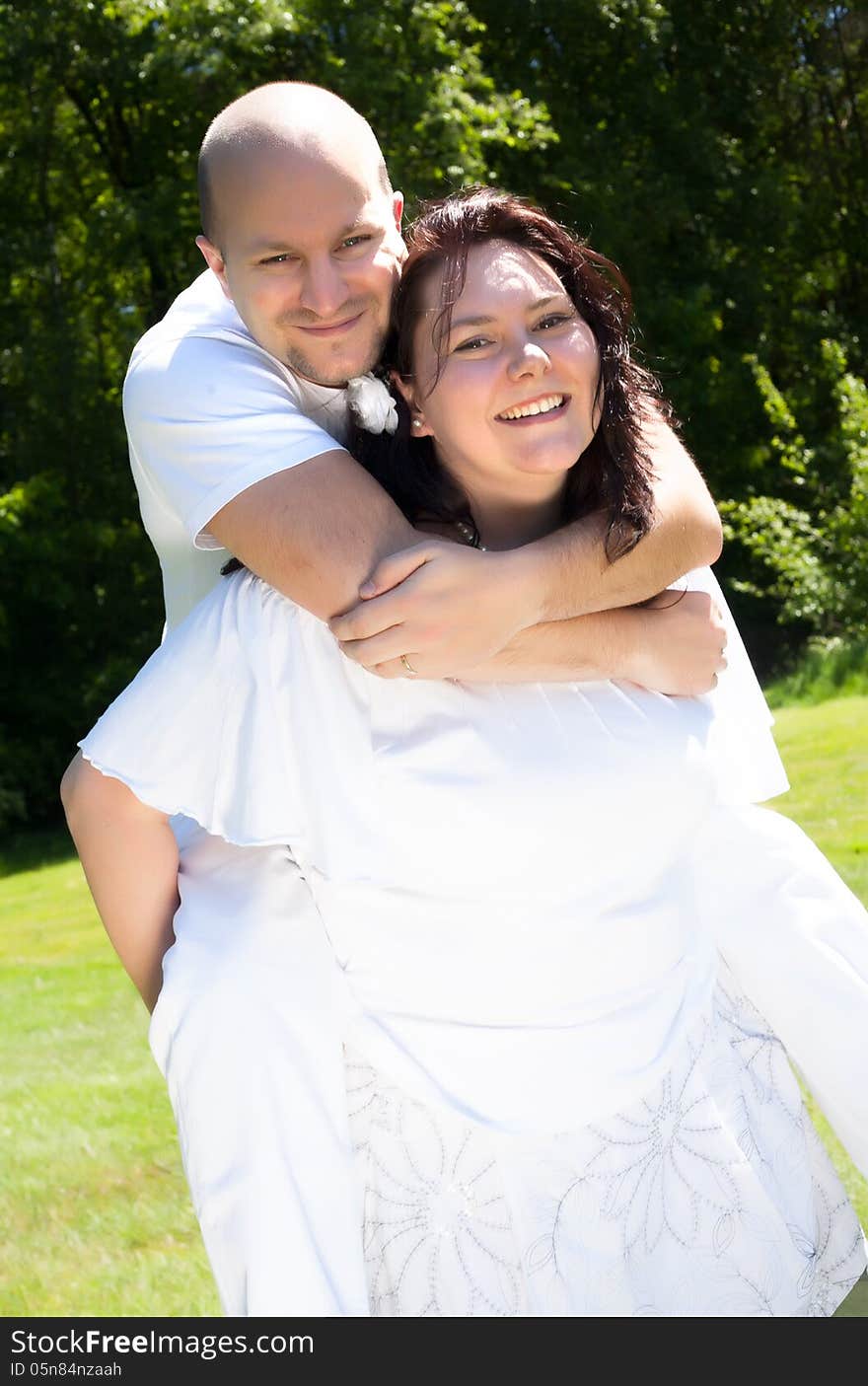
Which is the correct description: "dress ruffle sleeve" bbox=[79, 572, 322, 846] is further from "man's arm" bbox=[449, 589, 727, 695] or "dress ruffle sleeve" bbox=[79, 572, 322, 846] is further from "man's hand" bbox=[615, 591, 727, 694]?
"man's hand" bbox=[615, 591, 727, 694]

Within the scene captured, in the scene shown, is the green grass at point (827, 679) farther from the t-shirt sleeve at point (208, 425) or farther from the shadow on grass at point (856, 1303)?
the t-shirt sleeve at point (208, 425)

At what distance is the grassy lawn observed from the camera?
366 centimetres

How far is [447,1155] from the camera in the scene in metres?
2.49

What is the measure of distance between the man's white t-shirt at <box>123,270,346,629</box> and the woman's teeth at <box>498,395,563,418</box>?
0.31 m

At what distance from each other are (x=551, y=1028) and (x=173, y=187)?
13.0m

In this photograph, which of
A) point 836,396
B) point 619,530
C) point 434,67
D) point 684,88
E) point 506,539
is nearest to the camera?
point 619,530

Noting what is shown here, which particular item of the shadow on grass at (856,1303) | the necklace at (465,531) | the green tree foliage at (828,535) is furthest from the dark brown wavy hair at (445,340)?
the green tree foliage at (828,535)

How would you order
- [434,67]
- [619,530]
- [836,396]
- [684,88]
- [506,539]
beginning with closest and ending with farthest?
[619,530], [506,539], [434,67], [836,396], [684,88]

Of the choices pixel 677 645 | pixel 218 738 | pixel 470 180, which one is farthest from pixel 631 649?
pixel 470 180

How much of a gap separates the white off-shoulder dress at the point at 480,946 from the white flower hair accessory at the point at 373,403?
1.30 feet

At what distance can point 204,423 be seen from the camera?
2574mm

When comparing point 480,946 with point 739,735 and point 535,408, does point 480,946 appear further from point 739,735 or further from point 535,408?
point 535,408
